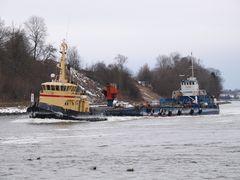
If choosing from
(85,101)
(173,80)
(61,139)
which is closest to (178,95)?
(85,101)

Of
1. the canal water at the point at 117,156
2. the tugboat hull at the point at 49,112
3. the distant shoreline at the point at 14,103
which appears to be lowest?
the canal water at the point at 117,156

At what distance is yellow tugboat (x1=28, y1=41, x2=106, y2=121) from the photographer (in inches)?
2282

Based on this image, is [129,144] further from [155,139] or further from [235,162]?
[235,162]

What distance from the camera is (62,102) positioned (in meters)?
60.0

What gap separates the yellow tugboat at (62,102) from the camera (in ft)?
190

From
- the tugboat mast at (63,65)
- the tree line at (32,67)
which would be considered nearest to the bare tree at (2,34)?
the tree line at (32,67)

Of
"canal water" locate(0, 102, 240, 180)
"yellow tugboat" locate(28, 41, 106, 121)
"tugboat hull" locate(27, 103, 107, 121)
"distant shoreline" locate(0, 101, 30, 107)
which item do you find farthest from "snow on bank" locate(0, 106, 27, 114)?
"canal water" locate(0, 102, 240, 180)

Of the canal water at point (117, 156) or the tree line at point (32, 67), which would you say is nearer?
the canal water at point (117, 156)

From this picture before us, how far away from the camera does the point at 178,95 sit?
9194cm

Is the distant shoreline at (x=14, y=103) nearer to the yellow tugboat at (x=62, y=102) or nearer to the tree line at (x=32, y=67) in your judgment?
the tree line at (x=32, y=67)

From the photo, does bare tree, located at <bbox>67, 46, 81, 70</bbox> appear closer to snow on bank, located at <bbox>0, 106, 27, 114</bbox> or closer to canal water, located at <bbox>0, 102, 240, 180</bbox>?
snow on bank, located at <bbox>0, 106, 27, 114</bbox>

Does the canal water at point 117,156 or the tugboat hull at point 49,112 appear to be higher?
the tugboat hull at point 49,112

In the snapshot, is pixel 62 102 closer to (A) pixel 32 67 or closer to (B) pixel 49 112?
(B) pixel 49 112

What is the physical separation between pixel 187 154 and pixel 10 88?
79.0 metres
